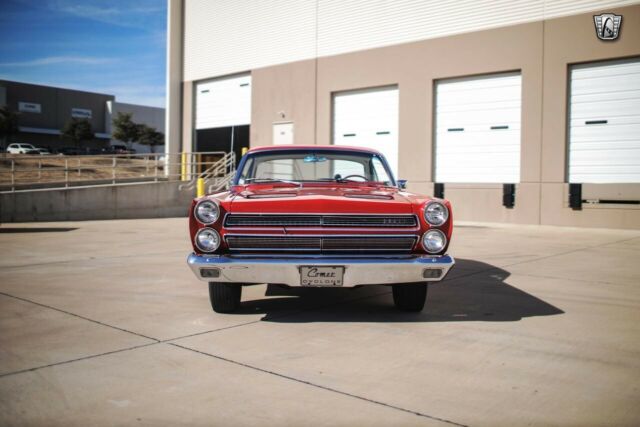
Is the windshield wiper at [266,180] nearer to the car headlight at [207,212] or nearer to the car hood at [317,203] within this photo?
the car hood at [317,203]

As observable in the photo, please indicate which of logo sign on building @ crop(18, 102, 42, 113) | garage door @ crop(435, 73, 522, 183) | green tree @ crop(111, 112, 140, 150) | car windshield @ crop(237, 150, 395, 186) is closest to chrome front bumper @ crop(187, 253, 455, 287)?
car windshield @ crop(237, 150, 395, 186)

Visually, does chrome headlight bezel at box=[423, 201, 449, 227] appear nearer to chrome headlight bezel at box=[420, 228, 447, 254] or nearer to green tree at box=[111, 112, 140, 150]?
chrome headlight bezel at box=[420, 228, 447, 254]

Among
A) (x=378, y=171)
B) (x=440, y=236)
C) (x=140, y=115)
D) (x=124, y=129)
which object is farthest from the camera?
(x=140, y=115)

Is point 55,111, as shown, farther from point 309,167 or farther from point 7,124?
point 309,167

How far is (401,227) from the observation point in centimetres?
452

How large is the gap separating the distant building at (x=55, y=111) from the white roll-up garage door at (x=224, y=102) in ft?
153

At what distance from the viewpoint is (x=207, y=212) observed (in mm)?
4531

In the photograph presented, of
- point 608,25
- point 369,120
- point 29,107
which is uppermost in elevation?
point 29,107

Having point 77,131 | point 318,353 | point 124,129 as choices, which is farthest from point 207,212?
point 124,129

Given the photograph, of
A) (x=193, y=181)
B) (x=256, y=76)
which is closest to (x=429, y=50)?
(x=256, y=76)

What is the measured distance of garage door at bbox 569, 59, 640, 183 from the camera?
14531mm

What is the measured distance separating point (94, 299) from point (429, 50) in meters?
14.6

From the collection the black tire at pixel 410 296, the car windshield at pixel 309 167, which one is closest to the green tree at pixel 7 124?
the car windshield at pixel 309 167

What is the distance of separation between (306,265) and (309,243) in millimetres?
223
